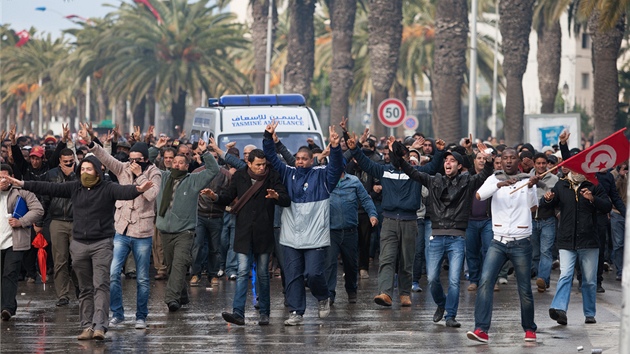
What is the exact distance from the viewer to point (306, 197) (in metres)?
12.4

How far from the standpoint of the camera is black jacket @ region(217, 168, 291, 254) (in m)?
12.4

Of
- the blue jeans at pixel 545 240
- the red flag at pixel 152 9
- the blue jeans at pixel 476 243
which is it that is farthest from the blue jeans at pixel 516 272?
the red flag at pixel 152 9

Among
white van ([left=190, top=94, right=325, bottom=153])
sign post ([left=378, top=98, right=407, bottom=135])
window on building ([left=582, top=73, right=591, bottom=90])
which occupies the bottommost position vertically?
white van ([left=190, top=94, right=325, bottom=153])

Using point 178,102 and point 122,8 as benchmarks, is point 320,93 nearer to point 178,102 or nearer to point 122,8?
point 122,8

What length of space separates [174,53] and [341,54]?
1211 centimetres

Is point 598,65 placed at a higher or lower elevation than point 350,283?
higher

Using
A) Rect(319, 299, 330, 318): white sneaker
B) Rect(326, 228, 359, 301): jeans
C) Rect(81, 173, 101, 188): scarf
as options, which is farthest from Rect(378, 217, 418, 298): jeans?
Rect(81, 173, 101, 188): scarf

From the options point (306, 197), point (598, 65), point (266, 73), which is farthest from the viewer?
point (266, 73)

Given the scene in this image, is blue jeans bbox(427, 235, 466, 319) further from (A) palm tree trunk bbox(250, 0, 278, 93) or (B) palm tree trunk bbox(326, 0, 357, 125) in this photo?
(A) palm tree trunk bbox(250, 0, 278, 93)

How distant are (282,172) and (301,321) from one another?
4.71ft

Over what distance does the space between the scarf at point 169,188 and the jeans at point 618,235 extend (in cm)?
712

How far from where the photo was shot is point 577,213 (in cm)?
1277

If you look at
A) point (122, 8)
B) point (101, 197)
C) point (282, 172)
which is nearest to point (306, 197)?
point (282, 172)

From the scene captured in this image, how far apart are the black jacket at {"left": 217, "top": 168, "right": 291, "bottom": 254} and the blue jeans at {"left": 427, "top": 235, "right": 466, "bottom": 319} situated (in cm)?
148
